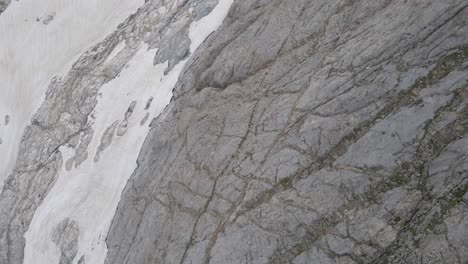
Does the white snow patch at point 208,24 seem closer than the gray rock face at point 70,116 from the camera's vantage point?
Yes

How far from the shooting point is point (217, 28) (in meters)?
20.5

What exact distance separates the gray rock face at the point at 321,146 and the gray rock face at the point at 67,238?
4144 mm

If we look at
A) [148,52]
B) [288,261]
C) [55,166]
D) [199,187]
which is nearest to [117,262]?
[199,187]

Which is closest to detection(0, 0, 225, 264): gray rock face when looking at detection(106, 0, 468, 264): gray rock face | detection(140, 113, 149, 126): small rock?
detection(140, 113, 149, 126): small rock

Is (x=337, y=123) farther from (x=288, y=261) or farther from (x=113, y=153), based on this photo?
(x=113, y=153)

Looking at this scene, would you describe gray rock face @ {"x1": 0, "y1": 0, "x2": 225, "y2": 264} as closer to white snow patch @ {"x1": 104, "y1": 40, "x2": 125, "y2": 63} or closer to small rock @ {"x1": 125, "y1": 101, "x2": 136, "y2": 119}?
white snow patch @ {"x1": 104, "y1": 40, "x2": 125, "y2": 63}

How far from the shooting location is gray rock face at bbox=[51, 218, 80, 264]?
20641 mm

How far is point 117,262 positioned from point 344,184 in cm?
1052

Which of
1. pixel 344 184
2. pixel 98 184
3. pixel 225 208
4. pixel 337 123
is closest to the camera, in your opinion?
pixel 344 184

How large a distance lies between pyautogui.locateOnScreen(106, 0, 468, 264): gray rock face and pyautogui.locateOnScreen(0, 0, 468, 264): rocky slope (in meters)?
0.04

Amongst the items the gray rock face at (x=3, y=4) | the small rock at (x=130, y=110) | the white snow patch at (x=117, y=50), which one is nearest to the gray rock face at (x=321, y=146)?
the small rock at (x=130, y=110)

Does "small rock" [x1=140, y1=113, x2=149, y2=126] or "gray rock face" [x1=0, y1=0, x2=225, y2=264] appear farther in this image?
"gray rock face" [x1=0, y1=0, x2=225, y2=264]

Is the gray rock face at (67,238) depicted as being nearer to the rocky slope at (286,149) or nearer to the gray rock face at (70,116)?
the rocky slope at (286,149)

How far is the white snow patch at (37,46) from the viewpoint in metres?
31.0
